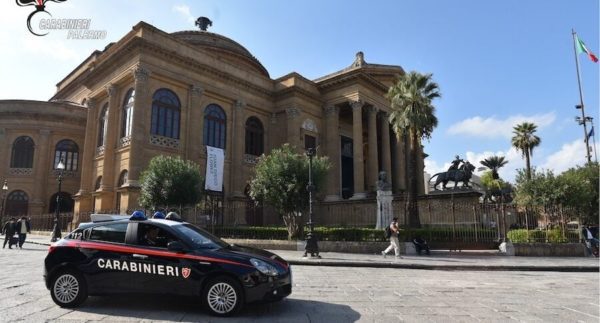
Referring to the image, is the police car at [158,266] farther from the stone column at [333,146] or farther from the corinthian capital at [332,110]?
the corinthian capital at [332,110]

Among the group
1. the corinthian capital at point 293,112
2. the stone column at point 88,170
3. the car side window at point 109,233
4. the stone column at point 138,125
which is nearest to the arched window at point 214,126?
the stone column at point 138,125

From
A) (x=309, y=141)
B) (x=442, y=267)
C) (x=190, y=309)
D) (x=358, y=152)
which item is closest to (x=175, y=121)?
(x=309, y=141)

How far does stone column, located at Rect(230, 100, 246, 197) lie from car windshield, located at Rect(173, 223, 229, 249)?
24.1 meters

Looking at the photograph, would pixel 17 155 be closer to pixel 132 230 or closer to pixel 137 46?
pixel 137 46

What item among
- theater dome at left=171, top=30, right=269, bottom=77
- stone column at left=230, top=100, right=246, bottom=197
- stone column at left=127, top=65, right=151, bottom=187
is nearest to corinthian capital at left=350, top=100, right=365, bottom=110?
stone column at left=230, top=100, right=246, bottom=197

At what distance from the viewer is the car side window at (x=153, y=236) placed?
632 cm

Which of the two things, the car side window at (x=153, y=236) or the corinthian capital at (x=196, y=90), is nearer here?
the car side window at (x=153, y=236)

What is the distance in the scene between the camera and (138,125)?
25531mm

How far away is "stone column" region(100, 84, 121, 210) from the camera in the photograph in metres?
26.5

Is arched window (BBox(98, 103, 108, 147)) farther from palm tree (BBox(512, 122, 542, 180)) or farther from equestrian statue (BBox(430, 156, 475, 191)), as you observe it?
palm tree (BBox(512, 122, 542, 180))

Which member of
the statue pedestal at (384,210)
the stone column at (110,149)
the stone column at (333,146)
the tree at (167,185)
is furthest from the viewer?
the stone column at (333,146)

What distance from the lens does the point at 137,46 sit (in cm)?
2609

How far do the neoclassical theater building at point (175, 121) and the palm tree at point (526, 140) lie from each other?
47.6 feet

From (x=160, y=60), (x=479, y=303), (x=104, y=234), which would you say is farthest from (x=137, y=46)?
(x=479, y=303)
